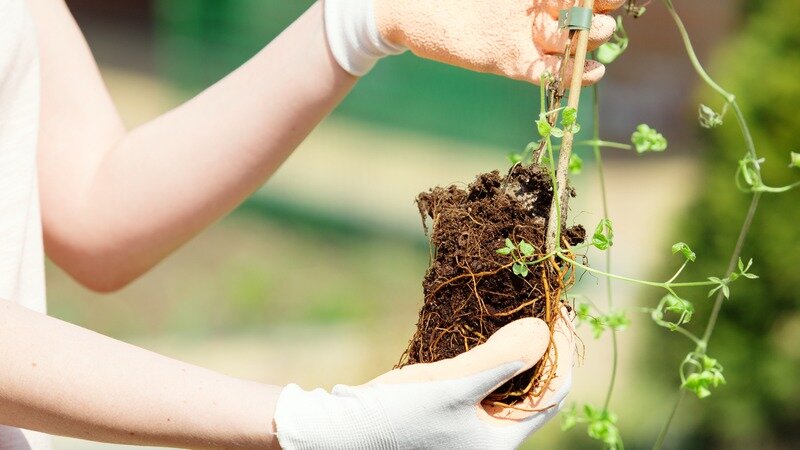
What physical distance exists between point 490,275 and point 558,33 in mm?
333

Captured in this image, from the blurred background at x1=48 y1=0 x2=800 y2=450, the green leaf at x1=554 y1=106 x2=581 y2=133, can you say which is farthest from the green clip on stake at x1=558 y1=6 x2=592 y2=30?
the blurred background at x1=48 y1=0 x2=800 y2=450

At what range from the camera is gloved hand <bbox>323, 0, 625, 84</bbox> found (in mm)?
1186

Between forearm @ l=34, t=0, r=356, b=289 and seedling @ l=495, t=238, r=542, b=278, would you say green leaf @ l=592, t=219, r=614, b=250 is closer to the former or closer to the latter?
seedling @ l=495, t=238, r=542, b=278

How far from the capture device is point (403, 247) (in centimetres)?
427

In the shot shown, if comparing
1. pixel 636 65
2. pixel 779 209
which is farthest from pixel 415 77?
pixel 636 65

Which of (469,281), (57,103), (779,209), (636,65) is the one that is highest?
(636,65)

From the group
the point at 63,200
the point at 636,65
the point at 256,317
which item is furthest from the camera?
the point at 636,65

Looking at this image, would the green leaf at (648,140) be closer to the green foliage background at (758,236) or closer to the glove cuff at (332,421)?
the glove cuff at (332,421)

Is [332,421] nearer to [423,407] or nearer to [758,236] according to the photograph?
[423,407]

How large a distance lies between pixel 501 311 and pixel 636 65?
6.11 meters

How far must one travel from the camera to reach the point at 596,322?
1212 millimetres

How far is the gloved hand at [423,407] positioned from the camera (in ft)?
3.20

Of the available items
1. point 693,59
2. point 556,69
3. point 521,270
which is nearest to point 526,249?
point 521,270

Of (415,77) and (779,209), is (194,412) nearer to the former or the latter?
(779,209)
